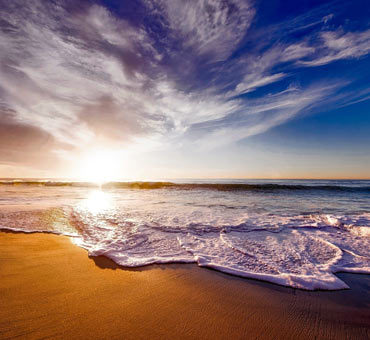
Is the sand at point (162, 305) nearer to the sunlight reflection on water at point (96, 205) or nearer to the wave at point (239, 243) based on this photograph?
the wave at point (239, 243)

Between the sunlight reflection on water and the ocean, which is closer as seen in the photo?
the ocean

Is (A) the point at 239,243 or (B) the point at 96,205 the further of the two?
(B) the point at 96,205

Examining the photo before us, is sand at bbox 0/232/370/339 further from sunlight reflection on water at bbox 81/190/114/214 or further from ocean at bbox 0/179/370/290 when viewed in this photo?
sunlight reflection on water at bbox 81/190/114/214

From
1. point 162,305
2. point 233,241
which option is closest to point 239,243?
point 233,241

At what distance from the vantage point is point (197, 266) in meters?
3.16

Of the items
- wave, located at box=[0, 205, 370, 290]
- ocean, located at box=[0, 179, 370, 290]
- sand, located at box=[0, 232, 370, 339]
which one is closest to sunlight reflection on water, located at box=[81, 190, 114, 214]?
ocean, located at box=[0, 179, 370, 290]

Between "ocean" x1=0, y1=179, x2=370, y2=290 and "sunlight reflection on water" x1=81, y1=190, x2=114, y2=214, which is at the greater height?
"sunlight reflection on water" x1=81, y1=190, x2=114, y2=214

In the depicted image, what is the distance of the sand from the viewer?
1788 mm

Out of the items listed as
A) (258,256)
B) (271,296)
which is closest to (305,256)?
(258,256)

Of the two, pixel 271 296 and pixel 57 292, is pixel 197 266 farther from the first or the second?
pixel 57 292

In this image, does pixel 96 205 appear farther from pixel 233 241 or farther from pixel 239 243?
pixel 239 243

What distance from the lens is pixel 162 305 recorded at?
2.16m

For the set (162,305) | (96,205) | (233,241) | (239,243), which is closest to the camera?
(162,305)

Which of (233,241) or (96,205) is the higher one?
(96,205)
